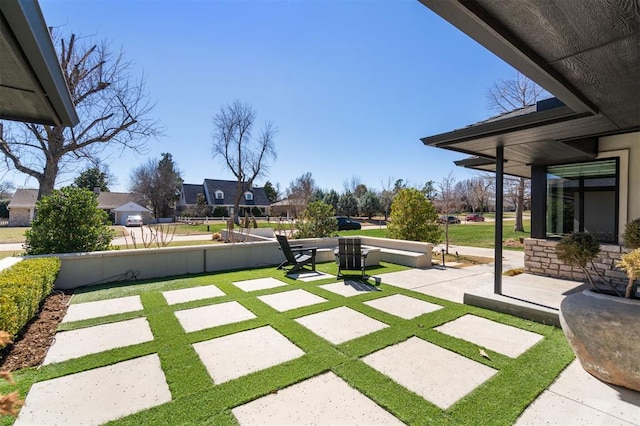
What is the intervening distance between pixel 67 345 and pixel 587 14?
6.04 meters

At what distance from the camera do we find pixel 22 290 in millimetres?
3760

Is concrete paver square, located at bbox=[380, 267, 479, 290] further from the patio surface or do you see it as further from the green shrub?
the green shrub

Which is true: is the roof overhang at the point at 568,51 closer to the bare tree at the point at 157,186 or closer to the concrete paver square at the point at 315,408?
the concrete paver square at the point at 315,408

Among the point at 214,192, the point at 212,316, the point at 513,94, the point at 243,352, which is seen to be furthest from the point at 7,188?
the point at 513,94

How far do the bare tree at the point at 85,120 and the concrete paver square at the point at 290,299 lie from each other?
36.5ft

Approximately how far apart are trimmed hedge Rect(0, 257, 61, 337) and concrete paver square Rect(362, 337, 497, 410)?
13.0 ft

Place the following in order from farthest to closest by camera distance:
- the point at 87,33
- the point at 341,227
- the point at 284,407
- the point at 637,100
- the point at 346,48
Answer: the point at 341,227
the point at 87,33
the point at 346,48
the point at 637,100
the point at 284,407

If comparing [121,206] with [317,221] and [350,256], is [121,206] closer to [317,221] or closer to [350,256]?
[317,221]

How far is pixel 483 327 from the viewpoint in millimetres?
4234

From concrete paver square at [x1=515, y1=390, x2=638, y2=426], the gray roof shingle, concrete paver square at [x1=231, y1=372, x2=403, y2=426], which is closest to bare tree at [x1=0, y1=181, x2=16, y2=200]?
the gray roof shingle

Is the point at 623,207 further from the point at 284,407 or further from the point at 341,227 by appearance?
the point at 341,227

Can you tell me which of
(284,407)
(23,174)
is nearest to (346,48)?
(284,407)

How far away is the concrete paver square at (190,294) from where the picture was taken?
17.8ft

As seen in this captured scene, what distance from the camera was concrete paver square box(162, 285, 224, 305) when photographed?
5434 mm
